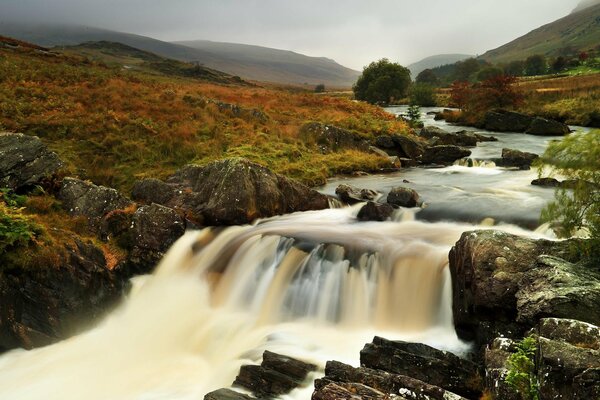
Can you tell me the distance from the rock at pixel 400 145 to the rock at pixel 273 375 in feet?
76.1

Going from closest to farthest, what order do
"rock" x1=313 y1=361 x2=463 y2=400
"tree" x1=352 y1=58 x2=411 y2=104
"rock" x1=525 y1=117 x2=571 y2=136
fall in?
"rock" x1=313 y1=361 x2=463 y2=400 < "rock" x1=525 y1=117 x2=571 y2=136 < "tree" x1=352 y1=58 x2=411 y2=104

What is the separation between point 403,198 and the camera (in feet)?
59.3

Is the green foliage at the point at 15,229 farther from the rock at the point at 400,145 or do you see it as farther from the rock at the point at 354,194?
the rock at the point at 400,145

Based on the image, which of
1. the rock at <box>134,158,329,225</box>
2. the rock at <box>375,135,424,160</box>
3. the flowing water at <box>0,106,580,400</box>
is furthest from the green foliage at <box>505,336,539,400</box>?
the rock at <box>375,135,424,160</box>

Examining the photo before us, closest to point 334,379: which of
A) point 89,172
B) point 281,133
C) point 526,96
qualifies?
point 89,172

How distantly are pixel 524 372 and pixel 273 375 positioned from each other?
495 cm

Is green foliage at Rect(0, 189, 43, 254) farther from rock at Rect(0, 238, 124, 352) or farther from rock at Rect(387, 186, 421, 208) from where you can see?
rock at Rect(387, 186, 421, 208)

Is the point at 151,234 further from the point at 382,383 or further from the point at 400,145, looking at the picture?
the point at 400,145

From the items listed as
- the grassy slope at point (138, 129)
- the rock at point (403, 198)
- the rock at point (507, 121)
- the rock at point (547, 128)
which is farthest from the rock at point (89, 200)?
the rock at point (507, 121)

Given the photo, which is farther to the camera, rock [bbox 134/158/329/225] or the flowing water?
rock [bbox 134/158/329/225]

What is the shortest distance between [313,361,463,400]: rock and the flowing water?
4.09 feet

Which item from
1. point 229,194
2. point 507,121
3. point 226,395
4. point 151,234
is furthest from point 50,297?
point 507,121

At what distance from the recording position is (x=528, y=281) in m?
8.19

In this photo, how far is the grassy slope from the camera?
858 inches
